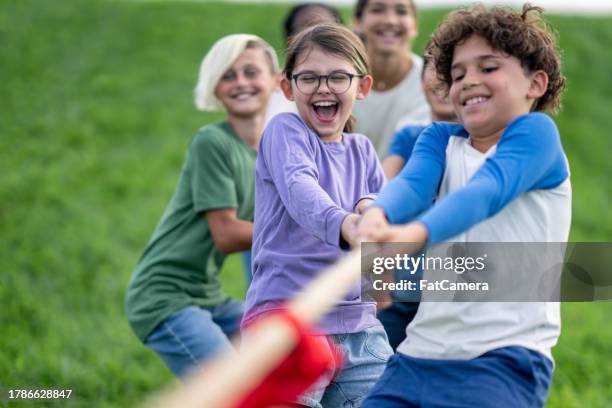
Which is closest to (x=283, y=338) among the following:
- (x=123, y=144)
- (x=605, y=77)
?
(x=123, y=144)

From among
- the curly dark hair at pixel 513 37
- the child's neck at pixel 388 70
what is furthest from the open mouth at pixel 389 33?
the curly dark hair at pixel 513 37

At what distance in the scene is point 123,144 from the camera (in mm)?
13797

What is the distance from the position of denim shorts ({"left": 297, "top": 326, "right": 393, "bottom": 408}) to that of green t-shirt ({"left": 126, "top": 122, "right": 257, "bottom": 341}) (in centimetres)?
140

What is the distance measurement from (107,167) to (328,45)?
9839 millimetres

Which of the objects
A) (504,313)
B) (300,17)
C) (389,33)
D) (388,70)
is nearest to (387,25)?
(389,33)

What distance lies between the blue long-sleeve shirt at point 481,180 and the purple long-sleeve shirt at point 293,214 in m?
0.31

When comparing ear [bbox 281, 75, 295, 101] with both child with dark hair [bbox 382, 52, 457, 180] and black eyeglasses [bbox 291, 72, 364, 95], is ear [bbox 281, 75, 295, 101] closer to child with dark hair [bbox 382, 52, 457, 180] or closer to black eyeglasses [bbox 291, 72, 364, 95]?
black eyeglasses [bbox 291, 72, 364, 95]

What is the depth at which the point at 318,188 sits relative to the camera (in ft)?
9.90

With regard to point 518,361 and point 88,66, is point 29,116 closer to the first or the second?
point 88,66

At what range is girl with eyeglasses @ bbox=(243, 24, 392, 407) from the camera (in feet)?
10.5

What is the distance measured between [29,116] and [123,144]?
173 centimetres

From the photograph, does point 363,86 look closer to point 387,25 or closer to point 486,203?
point 486,203

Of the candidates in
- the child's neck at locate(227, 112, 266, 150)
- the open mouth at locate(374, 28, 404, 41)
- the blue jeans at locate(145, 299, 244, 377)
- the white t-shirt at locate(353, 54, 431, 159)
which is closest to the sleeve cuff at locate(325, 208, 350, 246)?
the blue jeans at locate(145, 299, 244, 377)

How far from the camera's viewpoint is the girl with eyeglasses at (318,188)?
125 inches
